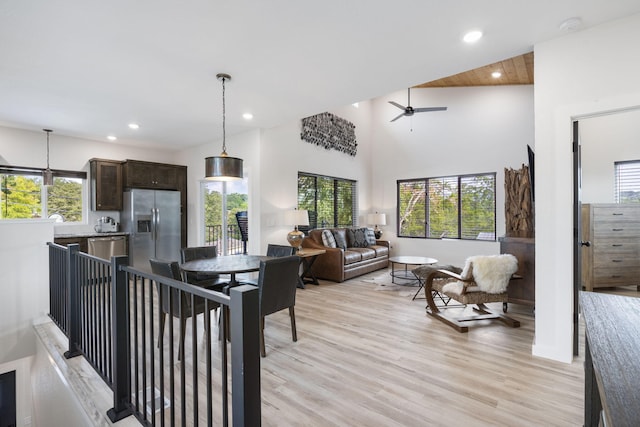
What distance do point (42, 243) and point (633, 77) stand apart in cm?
586

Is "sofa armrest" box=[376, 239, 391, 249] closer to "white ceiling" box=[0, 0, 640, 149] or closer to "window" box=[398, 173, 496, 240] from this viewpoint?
"window" box=[398, 173, 496, 240]

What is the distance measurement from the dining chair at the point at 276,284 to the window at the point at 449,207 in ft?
16.8

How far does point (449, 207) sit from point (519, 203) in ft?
7.40

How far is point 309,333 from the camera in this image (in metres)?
3.16

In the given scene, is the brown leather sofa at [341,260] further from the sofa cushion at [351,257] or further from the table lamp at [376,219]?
the table lamp at [376,219]

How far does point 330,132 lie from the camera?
6.76 metres

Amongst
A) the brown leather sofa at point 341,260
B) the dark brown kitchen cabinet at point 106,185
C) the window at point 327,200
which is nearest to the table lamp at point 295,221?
the brown leather sofa at point 341,260

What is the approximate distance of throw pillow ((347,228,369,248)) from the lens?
646 centimetres

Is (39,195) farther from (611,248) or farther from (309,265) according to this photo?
(611,248)

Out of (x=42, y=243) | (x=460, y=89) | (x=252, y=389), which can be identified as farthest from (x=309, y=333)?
(x=460, y=89)

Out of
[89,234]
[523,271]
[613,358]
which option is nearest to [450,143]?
[523,271]

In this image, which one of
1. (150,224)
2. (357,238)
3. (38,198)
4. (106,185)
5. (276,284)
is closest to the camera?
(276,284)

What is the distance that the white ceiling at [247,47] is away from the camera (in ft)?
6.84

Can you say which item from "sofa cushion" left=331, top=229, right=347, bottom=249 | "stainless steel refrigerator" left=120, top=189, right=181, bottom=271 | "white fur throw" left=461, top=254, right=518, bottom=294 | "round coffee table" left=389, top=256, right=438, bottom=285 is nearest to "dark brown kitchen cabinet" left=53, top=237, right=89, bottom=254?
"stainless steel refrigerator" left=120, top=189, right=181, bottom=271
